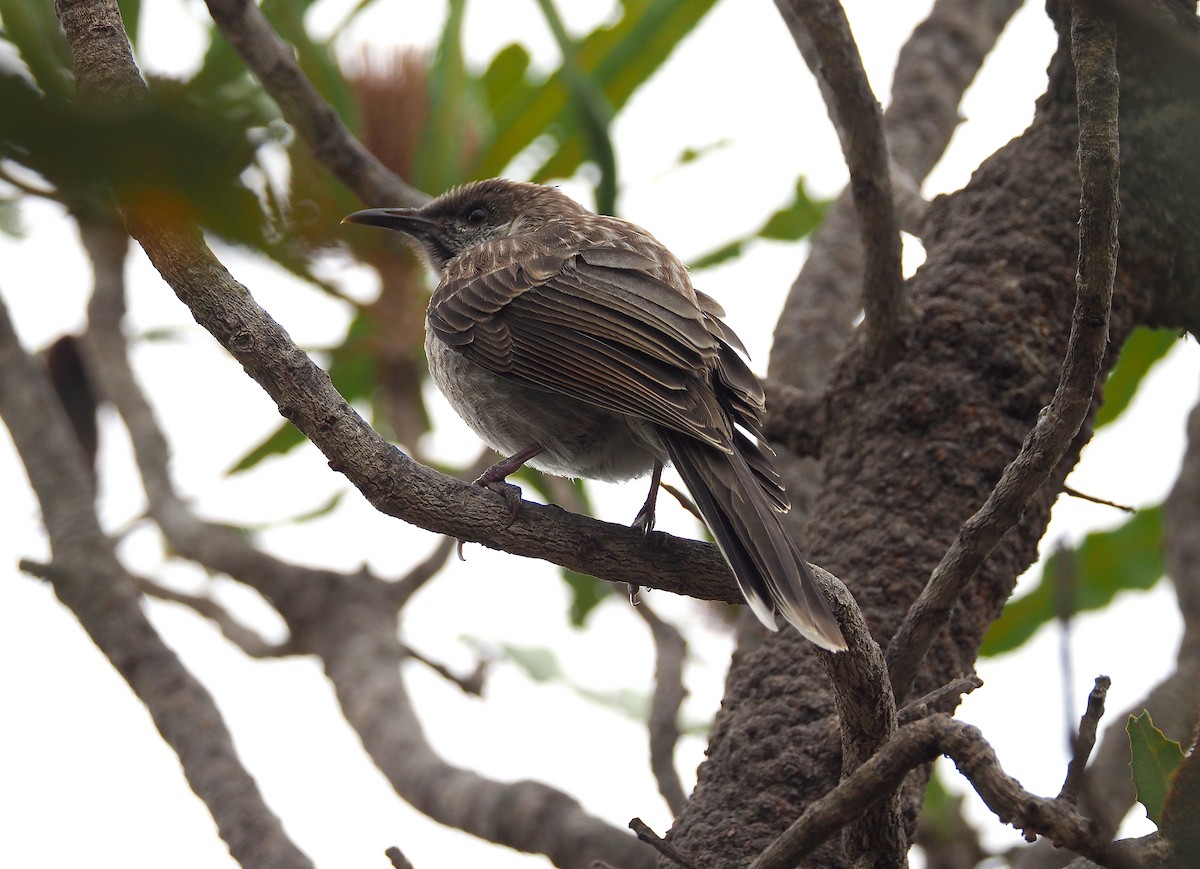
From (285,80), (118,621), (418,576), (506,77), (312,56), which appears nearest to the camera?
→ (118,621)

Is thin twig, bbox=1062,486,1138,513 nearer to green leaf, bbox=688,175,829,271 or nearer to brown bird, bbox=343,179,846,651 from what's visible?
brown bird, bbox=343,179,846,651

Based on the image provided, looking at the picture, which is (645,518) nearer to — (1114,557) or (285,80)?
(285,80)

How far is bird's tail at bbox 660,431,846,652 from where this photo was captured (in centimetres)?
214

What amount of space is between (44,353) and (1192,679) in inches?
182

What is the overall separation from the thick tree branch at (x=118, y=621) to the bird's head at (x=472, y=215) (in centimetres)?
118

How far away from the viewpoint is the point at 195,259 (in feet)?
6.73

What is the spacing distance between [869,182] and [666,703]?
1.59m

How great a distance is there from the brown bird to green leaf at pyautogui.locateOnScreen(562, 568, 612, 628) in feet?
6.51

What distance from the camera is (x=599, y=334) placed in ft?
10.3

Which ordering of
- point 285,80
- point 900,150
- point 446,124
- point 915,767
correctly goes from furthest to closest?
point 446,124
point 900,150
point 285,80
point 915,767

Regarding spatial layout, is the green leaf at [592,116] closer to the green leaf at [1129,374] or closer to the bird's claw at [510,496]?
the bird's claw at [510,496]

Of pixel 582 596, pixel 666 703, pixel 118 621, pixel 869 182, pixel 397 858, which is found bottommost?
pixel 397 858

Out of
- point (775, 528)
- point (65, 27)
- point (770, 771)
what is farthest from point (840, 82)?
point (65, 27)

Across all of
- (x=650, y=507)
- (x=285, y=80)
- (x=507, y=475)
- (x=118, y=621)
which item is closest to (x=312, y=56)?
(x=285, y=80)
